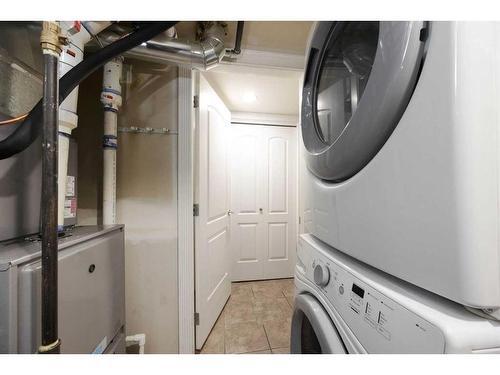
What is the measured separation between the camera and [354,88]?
53 cm

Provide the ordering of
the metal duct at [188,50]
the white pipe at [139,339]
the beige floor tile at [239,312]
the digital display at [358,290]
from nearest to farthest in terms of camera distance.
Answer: the digital display at [358,290] → the metal duct at [188,50] → the white pipe at [139,339] → the beige floor tile at [239,312]

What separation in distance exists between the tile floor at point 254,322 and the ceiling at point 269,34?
201 cm

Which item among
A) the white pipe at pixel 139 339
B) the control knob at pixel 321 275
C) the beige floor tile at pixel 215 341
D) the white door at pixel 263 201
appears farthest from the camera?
the white door at pixel 263 201

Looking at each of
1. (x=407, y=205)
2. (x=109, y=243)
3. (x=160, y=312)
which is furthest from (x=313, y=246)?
(x=160, y=312)

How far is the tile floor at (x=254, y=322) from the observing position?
1399mm

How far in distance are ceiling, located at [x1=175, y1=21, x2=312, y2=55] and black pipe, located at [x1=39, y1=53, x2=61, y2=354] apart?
95 cm

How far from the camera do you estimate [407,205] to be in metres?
0.34

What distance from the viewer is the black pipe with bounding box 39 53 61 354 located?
0.48 m

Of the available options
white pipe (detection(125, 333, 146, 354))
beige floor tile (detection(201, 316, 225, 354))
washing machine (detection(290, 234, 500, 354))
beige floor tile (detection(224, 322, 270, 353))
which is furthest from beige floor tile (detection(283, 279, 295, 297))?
washing machine (detection(290, 234, 500, 354))

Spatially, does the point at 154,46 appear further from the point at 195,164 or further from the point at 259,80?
the point at 259,80

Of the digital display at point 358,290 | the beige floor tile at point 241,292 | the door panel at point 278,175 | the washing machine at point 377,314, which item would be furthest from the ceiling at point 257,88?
the beige floor tile at point 241,292

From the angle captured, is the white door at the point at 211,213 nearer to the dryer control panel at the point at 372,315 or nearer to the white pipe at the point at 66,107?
the white pipe at the point at 66,107

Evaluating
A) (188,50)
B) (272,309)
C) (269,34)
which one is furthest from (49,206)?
(272,309)
